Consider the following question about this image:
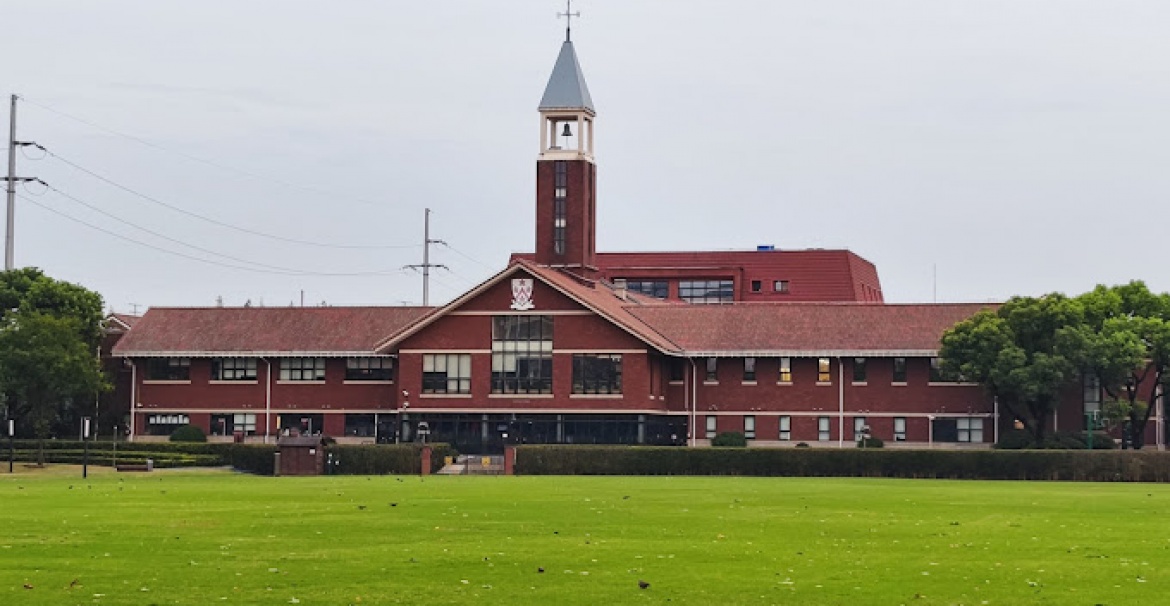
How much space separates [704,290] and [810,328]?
141 ft

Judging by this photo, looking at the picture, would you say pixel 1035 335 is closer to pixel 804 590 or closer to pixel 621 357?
→ pixel 621 357

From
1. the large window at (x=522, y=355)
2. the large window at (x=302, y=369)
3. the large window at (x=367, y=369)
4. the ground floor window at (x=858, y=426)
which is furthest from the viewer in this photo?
the large window at (x=302, y=369)

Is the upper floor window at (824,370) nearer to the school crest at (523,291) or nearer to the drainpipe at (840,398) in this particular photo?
the drainpipe at (840,398)

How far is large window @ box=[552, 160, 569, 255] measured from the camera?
107 metres

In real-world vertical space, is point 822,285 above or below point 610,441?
above

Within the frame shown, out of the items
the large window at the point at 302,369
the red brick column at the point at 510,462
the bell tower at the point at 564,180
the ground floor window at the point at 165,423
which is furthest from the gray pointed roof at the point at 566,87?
the red brick column at the point at 510,462

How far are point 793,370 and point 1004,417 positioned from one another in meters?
10.8

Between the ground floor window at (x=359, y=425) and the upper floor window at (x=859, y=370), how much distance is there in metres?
25.5

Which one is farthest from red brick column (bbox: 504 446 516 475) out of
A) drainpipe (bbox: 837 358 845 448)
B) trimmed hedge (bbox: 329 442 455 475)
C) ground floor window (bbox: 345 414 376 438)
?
drainpipe (bbox: 837 358 845 448)

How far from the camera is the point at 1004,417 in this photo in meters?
92.0

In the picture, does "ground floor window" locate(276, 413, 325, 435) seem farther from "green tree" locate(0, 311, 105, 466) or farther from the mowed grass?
the mowed grass

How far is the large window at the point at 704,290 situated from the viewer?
139125 millimetres

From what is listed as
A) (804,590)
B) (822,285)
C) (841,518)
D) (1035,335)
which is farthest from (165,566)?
(822,285)

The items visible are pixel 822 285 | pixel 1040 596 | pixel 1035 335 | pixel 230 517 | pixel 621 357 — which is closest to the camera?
pixel 1040 596
